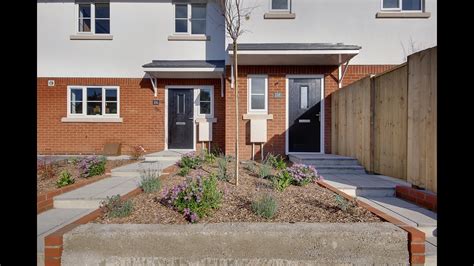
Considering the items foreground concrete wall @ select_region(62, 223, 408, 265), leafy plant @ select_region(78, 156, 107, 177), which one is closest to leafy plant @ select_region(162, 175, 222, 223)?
foreground concrete wall @ select_region(62, 223, 408, 265)

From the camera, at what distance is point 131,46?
980cm

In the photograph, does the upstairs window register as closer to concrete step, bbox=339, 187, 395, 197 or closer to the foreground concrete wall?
concrete step, bbox=339, 187, 395, 197

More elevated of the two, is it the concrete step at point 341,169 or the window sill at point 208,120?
the window sill at point 208,120

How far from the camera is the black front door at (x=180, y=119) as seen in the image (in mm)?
9844

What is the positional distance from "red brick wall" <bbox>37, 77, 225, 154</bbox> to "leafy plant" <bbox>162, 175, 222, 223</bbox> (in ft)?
20.8

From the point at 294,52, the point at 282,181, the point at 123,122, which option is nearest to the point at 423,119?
the point at 282,181

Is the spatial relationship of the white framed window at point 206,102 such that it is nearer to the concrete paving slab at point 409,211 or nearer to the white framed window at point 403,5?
the white framed window at point 403,5

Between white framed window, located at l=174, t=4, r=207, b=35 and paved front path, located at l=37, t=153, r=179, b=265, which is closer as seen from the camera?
paved front path, located at l=37, t=153, r=179, b=265

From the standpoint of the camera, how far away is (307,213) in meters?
3.41

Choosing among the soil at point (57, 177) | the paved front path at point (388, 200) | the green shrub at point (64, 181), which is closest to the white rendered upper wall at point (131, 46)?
the soil at point (57, 177)

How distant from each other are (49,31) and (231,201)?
34.0 ft

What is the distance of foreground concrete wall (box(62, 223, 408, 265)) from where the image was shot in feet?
8.69

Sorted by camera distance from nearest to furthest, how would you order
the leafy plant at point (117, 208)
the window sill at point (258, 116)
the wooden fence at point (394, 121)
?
the leafy plant at point (117, 208), the wooden fence at point (394, 121), the window sill at point (258, 116)

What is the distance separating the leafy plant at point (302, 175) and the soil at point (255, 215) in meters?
0.19
